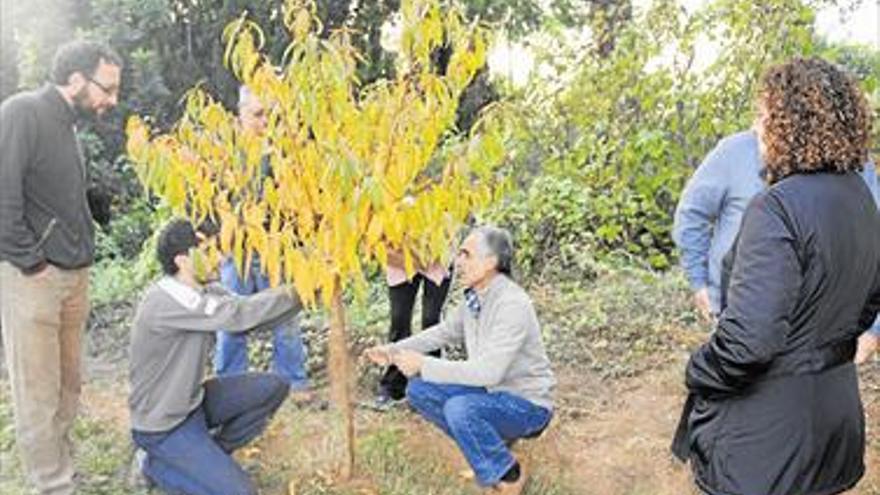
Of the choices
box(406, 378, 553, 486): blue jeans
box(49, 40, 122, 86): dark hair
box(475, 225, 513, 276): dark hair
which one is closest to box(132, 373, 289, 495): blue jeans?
box(406, 378, 553, 486): blue jeans

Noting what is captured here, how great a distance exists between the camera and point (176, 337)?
161 inches

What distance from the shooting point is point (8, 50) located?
6875 mm

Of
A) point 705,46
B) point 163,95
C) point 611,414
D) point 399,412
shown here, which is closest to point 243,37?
point 399,412

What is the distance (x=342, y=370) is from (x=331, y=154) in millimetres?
936

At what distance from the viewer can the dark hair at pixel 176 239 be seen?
3.97 m

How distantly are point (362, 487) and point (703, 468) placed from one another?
1743 mm

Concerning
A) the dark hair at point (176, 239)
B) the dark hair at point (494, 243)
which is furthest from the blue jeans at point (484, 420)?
the dark hair at point (176, 239)

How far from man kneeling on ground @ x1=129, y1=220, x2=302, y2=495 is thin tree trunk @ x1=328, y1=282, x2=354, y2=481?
0.55 ft

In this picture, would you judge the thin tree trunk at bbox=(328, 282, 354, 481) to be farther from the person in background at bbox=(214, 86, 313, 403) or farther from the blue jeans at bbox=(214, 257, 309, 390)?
the blue jeans at bbox=(214, 257, 309, 390)

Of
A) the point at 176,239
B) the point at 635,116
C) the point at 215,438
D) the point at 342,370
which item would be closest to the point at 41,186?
the point at 176,239

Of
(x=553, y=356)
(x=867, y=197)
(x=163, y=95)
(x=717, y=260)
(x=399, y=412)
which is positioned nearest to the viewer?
(x=867, y=197)

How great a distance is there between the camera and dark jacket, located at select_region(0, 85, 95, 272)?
3.91 metres

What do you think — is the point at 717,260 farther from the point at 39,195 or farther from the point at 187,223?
the point at 39,195

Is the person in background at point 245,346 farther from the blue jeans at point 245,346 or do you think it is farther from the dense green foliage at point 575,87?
the dense green foliage at point 575,87
